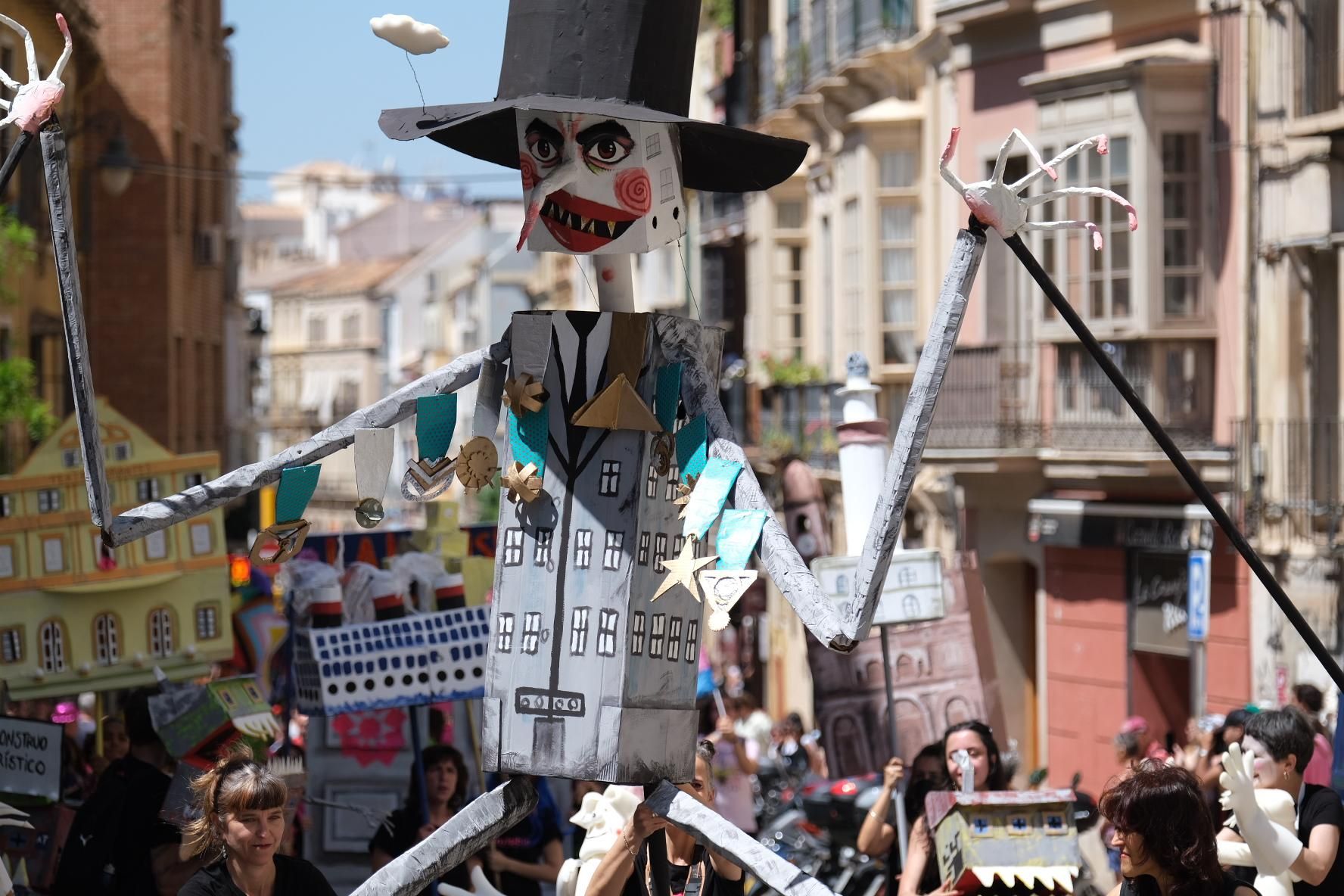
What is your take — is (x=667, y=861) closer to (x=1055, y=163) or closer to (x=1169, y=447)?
(x=1169, y=447)

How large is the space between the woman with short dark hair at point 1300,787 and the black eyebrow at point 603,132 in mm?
2624

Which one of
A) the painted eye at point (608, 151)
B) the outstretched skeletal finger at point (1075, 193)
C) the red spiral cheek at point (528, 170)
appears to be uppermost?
the painted eye at point (608, 151)

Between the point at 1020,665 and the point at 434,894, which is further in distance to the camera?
the point at 1020,665

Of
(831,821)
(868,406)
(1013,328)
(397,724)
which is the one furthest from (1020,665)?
(868,406)

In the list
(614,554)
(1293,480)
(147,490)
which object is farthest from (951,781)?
(1293,480)

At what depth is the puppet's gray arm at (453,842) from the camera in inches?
262

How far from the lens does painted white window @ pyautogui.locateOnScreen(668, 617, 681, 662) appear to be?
22.3ft

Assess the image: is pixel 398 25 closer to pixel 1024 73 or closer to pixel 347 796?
pixel 347 796

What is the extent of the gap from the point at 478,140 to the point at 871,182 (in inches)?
703

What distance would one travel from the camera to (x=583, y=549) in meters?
6.79

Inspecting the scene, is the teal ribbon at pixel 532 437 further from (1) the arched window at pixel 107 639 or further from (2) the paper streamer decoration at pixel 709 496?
(1) the arched window at pixel 107 639

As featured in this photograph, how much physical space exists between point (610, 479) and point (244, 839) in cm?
157

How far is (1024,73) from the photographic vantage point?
70.5 ft

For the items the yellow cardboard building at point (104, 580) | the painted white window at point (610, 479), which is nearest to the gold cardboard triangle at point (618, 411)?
the painted white window at point (610, 479)
